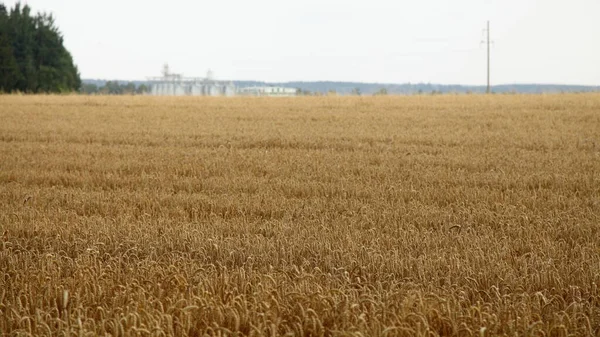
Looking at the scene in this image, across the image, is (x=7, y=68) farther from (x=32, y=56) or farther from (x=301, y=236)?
(x=301, y=236)

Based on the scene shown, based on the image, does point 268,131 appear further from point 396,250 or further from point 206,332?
point 206,332

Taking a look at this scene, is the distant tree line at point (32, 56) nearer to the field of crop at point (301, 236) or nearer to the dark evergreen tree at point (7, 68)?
the dark evergreen tree at point (7, 68)

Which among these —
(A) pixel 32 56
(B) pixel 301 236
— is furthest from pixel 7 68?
(B) pixel 301 236

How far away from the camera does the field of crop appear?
476cm

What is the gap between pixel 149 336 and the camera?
14.4ft

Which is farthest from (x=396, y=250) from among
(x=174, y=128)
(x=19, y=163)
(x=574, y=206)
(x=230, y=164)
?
(x=174, y=128)

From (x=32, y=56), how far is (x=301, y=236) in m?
62.3

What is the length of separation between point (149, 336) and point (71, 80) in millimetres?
67285

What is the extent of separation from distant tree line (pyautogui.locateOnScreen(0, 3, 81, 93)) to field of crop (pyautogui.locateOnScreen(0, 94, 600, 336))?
45.7 m

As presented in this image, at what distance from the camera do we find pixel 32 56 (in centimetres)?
6469

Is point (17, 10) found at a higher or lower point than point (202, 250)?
higher

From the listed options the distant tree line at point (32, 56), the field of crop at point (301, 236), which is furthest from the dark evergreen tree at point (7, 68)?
the field of crop at point (301, 236)

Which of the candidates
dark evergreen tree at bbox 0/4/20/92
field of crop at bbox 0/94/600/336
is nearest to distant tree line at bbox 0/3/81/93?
dark evergreen tree at bbox 0/4/20/92

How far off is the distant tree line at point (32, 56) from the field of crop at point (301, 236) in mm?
45674
